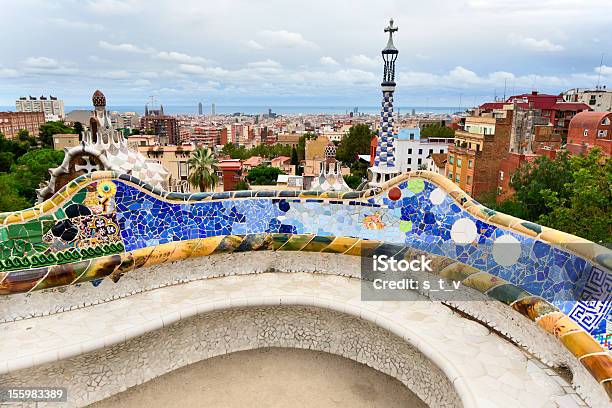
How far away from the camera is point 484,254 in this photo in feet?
19.0

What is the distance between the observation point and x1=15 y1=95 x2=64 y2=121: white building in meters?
141

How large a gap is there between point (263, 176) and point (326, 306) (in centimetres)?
3997

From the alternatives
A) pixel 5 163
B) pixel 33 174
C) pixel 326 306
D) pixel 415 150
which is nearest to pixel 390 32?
pixel 326 306

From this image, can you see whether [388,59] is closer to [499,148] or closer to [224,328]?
[224,328]

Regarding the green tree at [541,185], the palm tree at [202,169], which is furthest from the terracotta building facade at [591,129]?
the palm tree at [202,169]

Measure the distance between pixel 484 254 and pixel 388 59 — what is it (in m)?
7.71

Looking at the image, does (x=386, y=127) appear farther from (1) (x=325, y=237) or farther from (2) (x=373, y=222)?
(1) (x=325, y=237)

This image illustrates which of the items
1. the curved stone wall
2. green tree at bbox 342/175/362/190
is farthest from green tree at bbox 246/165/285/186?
the curved stone wall

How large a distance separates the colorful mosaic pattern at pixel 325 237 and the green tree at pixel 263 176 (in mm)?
37648

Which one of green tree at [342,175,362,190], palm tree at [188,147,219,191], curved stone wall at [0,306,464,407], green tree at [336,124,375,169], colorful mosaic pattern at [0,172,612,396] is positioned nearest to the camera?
colorful mosaic pattern at [0,172,612,396]

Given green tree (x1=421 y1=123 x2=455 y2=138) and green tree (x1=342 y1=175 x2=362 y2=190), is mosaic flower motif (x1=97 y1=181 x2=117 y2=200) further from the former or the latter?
green tree (x1=421 y1=123 x2=455 y2=138)

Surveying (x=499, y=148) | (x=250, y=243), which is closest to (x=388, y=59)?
(x=250, y=243)

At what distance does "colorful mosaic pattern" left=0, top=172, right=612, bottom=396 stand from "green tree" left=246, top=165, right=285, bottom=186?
3765 centimetres

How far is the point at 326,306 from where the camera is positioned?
575 cm
